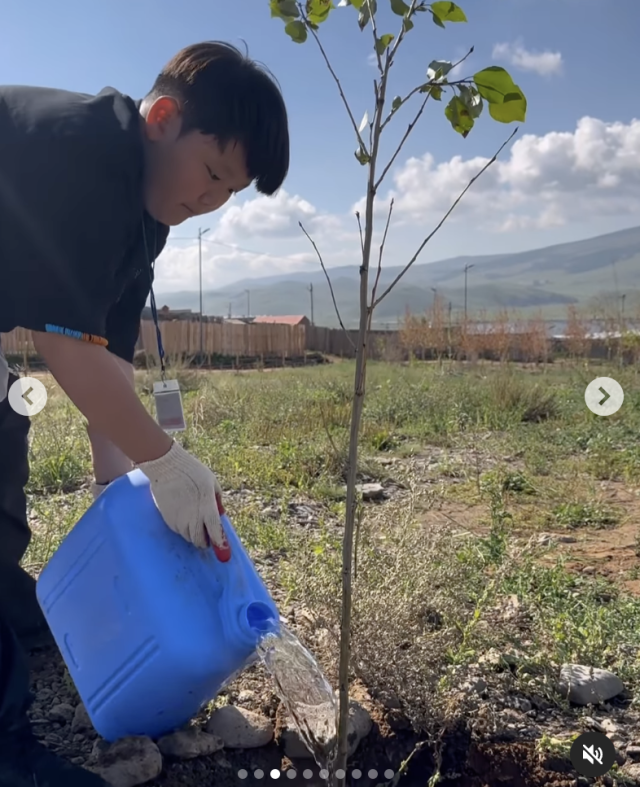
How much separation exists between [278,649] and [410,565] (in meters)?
0.66

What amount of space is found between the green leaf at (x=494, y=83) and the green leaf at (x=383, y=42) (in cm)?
16

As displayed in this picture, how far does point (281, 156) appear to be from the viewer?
Result: 4.36 ft

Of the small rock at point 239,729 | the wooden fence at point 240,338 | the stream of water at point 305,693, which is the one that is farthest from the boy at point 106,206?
the wooden fence at point 240,338

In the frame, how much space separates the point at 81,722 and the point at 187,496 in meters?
0.67

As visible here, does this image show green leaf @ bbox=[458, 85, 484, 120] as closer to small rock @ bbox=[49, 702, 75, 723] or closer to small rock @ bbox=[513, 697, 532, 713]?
small rock @ bbox=[513, 697, 532, 713]

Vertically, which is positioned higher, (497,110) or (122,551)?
(497,110)

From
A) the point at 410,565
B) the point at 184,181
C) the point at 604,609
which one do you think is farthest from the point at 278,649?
the point at 604,609

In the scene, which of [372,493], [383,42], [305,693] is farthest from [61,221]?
[372,493]

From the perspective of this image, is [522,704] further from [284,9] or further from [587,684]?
[284,9]

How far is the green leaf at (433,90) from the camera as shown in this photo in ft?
3.52

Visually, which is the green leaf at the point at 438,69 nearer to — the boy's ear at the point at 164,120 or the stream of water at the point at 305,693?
the boy's ear at the point at 164,120

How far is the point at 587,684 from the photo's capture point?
1561 mm

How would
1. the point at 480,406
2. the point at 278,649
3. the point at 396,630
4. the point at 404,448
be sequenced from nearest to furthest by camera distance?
the point at 278,649 < the point at 396,630 < the point at 404,448 < the point at 480,406

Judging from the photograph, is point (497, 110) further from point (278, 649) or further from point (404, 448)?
point (404, 448)
